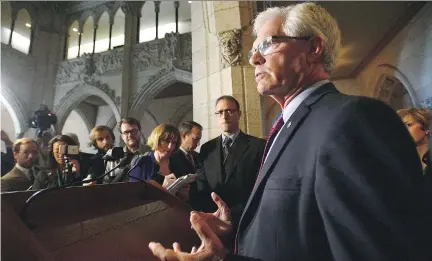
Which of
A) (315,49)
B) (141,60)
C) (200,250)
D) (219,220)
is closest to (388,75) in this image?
(315,49)

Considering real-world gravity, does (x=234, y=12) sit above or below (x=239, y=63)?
above

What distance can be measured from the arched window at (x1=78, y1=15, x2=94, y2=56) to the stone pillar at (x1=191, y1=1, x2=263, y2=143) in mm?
12688

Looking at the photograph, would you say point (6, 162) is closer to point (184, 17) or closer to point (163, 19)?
point (163, 19)

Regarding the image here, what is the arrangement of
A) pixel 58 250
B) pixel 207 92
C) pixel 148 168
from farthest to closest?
pixel 207 92
pixel 148 168
pixel 58 250

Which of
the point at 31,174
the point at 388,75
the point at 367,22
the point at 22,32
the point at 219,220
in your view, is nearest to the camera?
the point at 219,220

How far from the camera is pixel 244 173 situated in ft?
7.18

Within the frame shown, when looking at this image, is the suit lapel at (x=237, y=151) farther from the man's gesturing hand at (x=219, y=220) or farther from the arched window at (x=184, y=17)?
the arched window at (x=184, y=17)

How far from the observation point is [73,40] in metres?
14.5

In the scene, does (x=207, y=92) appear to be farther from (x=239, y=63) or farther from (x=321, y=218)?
(x=321, y=218)

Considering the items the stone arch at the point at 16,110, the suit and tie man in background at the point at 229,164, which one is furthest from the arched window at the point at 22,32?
the suit and tie man in background at the point at 229,164

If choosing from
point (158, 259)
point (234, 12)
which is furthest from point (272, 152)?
point (234, 12)

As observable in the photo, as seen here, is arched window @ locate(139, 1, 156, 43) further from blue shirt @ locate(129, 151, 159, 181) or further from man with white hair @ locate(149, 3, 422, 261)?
man with white hair @ locate(149, 3, 422, 261)

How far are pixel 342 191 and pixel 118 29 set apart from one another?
15.9 m

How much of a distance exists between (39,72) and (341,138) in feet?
51.8
